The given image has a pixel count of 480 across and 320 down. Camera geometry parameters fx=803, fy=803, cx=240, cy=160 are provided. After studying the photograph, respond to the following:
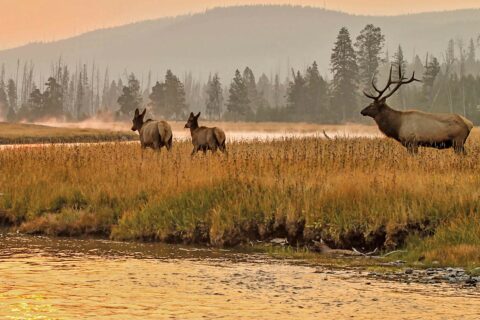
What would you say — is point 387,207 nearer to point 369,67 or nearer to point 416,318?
point 416,318

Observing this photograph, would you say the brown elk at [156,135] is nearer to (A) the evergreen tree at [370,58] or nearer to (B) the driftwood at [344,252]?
(B) the driftwood at [344,252]

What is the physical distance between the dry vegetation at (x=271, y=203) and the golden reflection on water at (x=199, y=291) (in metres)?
1.59

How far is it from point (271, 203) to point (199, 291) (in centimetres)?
484

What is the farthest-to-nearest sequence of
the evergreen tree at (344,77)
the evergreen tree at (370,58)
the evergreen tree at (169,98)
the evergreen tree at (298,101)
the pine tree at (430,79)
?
the evergreen tree at (169,98) → the evergreen tree at (298,101) → the evergreen tree at (370,58) → the pine tree at (430,79) → the evergreen tree at (344,77)

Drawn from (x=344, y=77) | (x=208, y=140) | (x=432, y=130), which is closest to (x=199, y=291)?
(x=432, y=130)

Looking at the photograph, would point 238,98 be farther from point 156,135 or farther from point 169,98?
point 156,135

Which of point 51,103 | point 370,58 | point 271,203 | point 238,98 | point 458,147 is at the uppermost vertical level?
point 370,58

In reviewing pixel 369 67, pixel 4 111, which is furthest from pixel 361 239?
pixel 4 111

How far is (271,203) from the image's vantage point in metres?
14.0

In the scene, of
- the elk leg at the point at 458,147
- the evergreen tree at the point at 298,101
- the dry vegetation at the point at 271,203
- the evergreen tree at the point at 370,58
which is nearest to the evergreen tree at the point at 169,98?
the evergreen tree at the point at 298,101

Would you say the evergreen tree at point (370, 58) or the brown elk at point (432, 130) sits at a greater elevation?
the evergreen tree at point (370, 58)

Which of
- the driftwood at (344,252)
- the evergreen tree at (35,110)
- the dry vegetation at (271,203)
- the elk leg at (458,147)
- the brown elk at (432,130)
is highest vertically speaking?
the evergreen tree at (35,110)

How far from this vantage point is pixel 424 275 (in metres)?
10.5

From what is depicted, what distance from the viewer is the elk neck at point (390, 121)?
22594 mm
